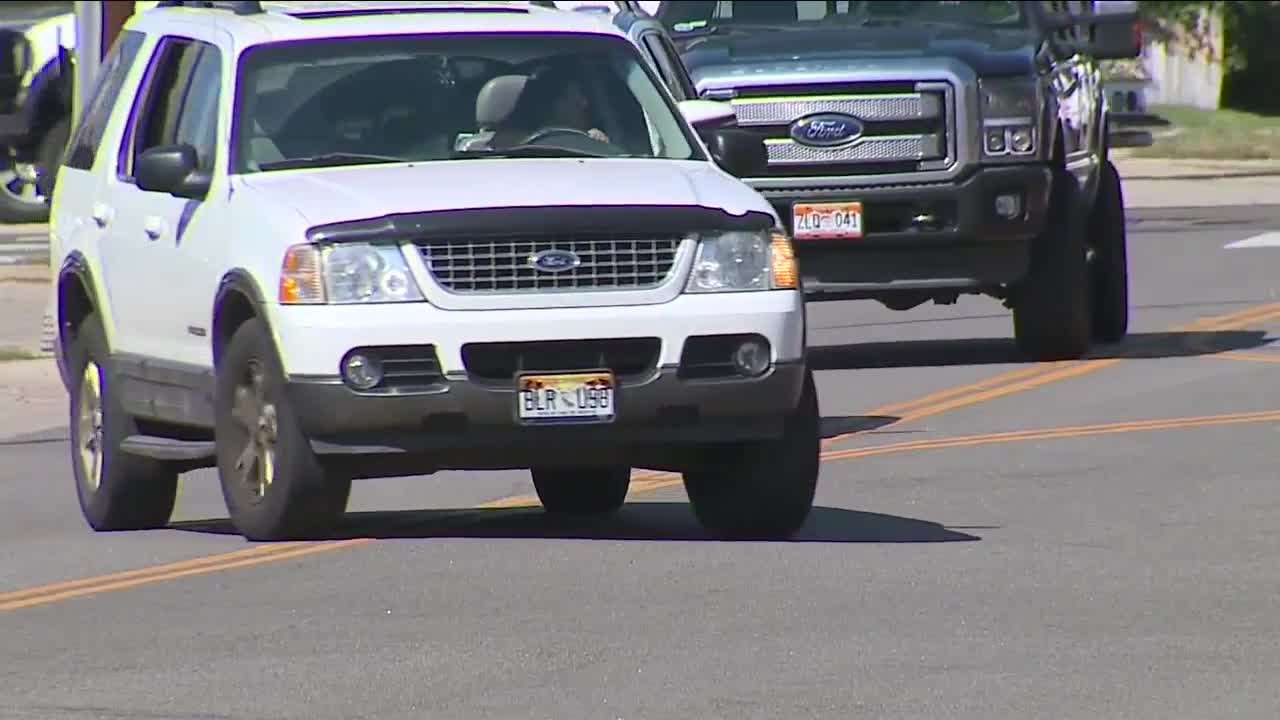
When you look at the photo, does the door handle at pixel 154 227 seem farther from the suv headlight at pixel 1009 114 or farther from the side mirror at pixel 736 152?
the suv headlight at pixel 1009 114

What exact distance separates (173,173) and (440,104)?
916 mm

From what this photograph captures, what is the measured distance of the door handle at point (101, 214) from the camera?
37.5ft

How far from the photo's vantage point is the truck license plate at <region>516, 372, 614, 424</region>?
9703mm

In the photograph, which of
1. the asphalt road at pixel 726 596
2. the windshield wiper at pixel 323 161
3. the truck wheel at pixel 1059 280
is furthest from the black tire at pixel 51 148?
the windshield wiper at pixel 323 161

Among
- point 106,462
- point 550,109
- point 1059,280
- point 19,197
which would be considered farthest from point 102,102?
point 19,197

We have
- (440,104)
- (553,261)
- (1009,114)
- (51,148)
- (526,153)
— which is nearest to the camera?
(553,261)

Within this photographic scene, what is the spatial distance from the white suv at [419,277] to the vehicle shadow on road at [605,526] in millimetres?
170

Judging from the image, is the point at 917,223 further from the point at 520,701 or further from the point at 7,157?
the point at 7,157

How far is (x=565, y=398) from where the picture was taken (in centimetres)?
972

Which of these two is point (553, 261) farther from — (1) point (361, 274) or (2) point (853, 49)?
(2) point (853, 49)

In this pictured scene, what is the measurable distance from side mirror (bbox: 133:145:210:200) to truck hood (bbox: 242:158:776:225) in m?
0.21

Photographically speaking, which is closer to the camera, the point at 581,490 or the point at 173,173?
the point at 173,173

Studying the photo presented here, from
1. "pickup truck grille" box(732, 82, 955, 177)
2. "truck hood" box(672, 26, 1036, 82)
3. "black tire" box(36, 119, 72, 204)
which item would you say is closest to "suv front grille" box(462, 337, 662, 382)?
"pickup truck grille" box(732, 82, 955, 177)

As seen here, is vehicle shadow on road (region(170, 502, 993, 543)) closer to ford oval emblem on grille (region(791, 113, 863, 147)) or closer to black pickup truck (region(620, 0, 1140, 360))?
black pickup truck (region(620, 0, 1140, 360))
